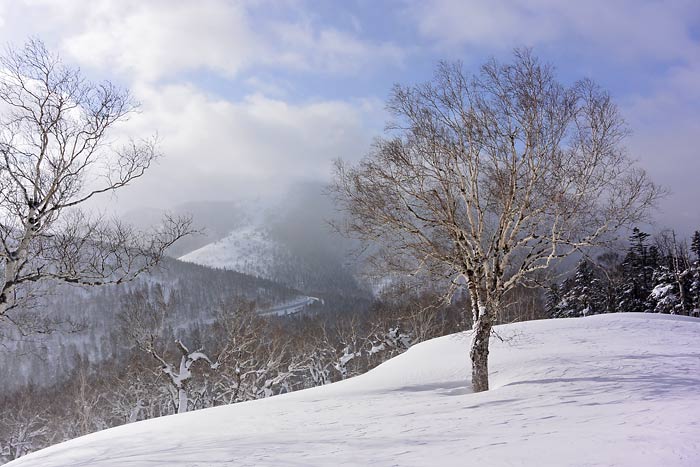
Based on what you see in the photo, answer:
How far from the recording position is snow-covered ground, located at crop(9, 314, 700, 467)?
4.40 m

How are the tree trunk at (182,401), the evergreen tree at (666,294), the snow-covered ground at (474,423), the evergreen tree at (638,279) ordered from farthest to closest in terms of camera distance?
the evergreen tree at (638,279), the evergreen tree at (666,294), the tree trunk at (182,401), the snow-covered ground at (474,423)

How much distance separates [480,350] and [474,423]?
4.46m

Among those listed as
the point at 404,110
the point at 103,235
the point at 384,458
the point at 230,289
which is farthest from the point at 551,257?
the point at 230,289

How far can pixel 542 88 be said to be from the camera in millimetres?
9805

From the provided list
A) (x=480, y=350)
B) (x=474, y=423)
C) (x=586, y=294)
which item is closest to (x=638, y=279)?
(x=586, y=294)

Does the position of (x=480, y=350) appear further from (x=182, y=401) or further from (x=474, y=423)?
(x=182, y=401)

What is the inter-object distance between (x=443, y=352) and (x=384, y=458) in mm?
11369

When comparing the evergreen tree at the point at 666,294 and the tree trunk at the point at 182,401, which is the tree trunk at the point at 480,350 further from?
the evergreen tree at the point at 666,294

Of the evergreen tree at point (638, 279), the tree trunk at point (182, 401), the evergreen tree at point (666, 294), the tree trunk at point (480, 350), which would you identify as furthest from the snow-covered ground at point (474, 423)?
the evergreen tree at point (638, 279)

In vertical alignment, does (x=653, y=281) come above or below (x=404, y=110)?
below

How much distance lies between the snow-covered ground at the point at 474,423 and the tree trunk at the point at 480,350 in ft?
1.96

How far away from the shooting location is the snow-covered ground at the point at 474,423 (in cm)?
440

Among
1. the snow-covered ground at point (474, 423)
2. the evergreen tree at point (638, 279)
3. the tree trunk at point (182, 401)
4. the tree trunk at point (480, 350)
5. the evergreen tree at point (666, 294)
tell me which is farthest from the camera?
the evergreen tree at point (638, 279)

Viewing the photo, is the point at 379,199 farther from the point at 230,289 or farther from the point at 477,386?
the point at 230,289
